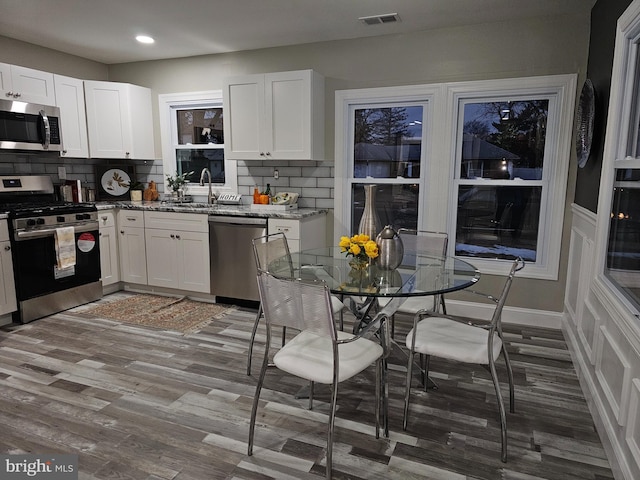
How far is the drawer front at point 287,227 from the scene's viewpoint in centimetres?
389

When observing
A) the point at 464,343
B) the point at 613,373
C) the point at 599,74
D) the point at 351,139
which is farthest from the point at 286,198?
the point at 613,373

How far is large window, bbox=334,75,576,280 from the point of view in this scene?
141 inches

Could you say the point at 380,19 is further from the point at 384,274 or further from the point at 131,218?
the point at 131,218

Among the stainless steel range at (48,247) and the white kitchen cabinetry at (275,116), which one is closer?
the stainless steel range at (48,247)

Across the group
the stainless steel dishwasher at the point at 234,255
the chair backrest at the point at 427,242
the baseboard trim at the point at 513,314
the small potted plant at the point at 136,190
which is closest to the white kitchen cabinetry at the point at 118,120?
the small potted plant at the point at 136,190

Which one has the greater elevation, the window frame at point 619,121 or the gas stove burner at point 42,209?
the window frame at point 619,121

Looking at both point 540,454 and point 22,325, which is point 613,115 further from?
point 22,325

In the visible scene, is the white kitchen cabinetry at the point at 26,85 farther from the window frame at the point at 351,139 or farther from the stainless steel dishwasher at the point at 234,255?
the window frame at the point at 351,139

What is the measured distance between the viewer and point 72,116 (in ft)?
14.3

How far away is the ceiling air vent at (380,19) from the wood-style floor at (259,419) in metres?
2.61

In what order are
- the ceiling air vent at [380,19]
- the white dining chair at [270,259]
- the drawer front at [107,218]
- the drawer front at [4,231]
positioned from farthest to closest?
the drawer front at [107,218]
the drawer front at [4,231]
the ceiling air vent at [380,19]
the white dining chair at [270,259]

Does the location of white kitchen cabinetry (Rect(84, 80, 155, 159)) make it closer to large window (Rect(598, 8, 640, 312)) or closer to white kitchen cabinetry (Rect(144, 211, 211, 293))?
white kitchen cabinetry (Rect(144, 211, 211, 293))

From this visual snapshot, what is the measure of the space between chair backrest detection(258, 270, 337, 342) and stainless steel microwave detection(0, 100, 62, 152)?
3264 millimetres

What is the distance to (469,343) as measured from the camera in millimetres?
2209
